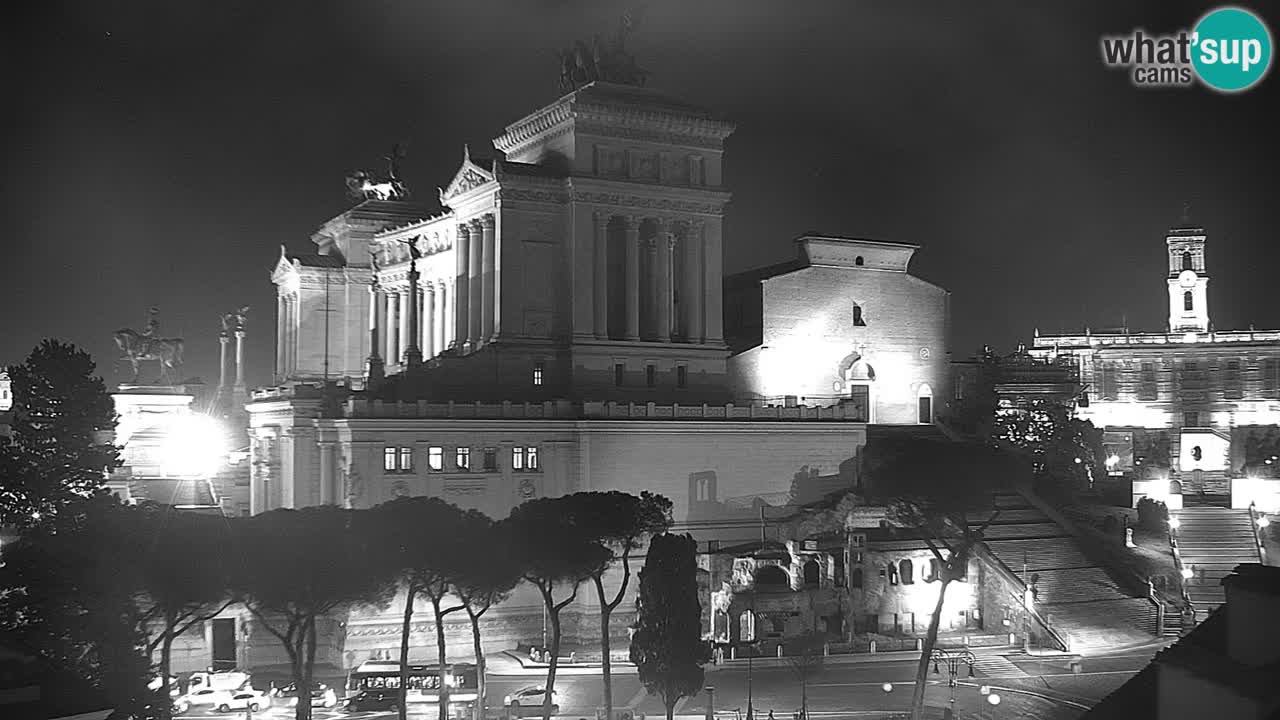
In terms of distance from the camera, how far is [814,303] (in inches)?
3423

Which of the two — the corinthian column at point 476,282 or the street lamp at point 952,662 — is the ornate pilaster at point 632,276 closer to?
the corinthian column at point 476,282

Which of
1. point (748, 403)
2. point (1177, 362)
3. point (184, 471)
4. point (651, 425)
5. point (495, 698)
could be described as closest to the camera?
point (495, 698)

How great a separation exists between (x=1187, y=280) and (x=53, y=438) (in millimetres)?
106844

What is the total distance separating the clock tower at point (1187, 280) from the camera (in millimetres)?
127438

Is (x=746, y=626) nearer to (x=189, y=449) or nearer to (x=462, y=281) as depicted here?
(x=462, y=281)

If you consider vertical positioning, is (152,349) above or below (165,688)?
above

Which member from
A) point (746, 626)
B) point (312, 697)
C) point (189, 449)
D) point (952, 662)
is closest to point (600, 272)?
point (746, 626)

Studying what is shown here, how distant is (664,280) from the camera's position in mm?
79000

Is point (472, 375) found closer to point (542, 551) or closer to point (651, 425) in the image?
point (651, 425)

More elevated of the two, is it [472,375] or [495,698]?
[472,375]

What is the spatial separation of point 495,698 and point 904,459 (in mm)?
25609

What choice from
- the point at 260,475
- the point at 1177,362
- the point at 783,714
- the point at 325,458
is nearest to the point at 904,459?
the point at 783,714

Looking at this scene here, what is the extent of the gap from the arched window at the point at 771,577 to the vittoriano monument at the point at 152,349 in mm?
47277

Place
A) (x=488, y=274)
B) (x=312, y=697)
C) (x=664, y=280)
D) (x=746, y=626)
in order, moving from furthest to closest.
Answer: (x=664, y=280), (x=488, y=274), (x=746, y=626), (x=312, y=697)
